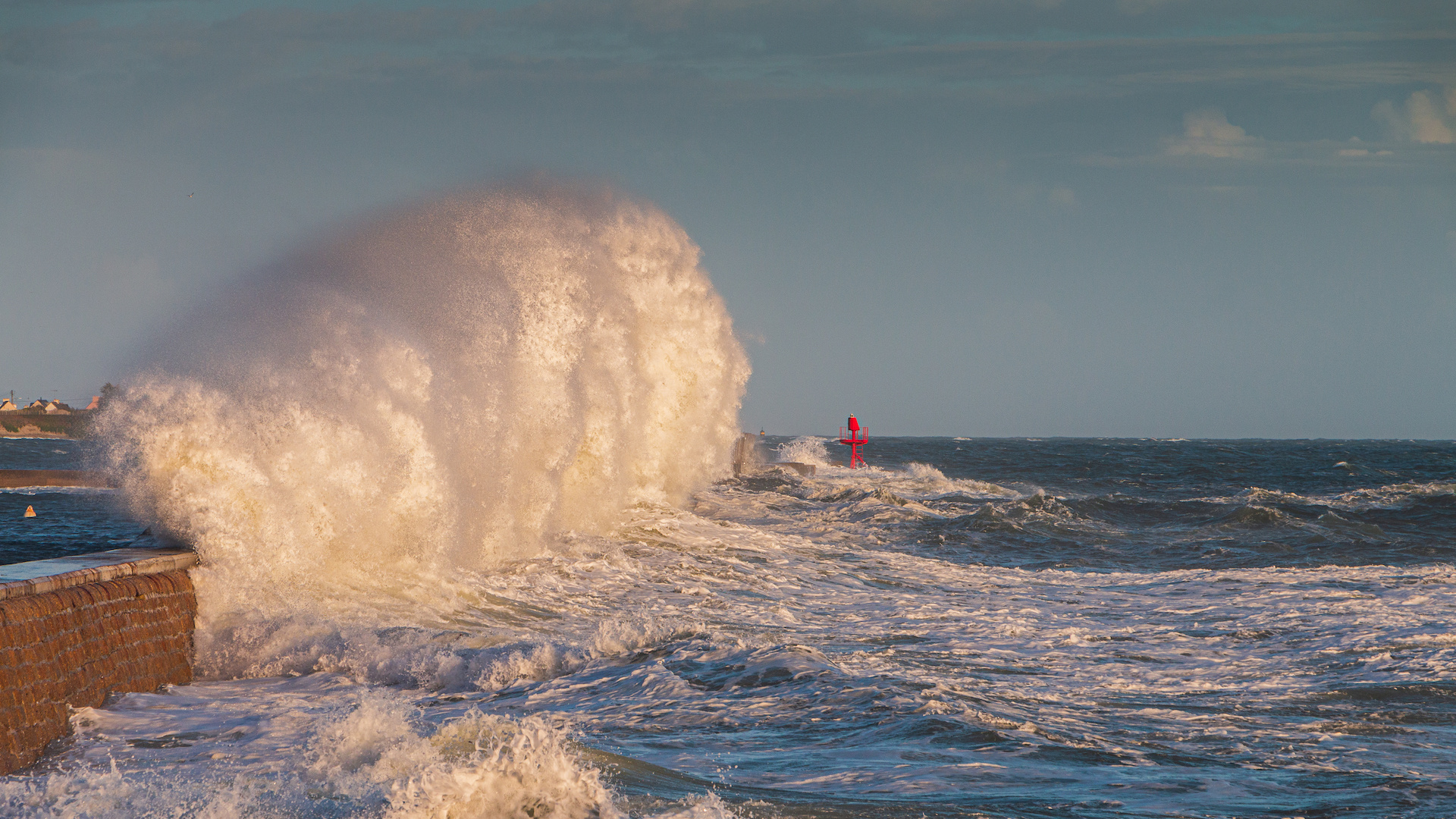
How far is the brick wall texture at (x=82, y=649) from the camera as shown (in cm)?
512

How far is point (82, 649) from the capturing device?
579 centimetres

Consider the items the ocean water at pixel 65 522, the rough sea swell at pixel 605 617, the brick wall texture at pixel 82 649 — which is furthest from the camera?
the ocean water at pixel 65 522

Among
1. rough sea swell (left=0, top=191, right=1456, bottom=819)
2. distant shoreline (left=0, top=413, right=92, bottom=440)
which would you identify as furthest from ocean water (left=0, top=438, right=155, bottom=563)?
distant shoreline (left=0, top=413, right=92, bottom=440)

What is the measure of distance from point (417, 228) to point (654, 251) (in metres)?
6.54

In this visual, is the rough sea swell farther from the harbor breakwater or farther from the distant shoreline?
the distant shoreline

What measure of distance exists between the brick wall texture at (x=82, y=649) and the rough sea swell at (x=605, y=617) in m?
0.17

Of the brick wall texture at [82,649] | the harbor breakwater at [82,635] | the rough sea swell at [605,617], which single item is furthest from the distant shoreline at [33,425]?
the brick wall texture at [82,649]

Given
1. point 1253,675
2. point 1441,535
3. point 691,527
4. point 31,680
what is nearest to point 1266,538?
point 1441,535

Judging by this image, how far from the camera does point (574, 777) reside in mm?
4180

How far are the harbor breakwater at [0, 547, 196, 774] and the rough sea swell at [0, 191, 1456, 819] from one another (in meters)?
0.19

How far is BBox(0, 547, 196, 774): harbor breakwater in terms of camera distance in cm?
515

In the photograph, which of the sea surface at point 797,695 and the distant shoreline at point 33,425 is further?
the distant shoreline at point 33,425

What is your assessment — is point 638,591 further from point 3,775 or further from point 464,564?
point 3,775

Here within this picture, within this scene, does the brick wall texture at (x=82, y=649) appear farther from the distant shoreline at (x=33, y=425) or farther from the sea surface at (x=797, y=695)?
the distant shoreline at (x=33, y=425)
